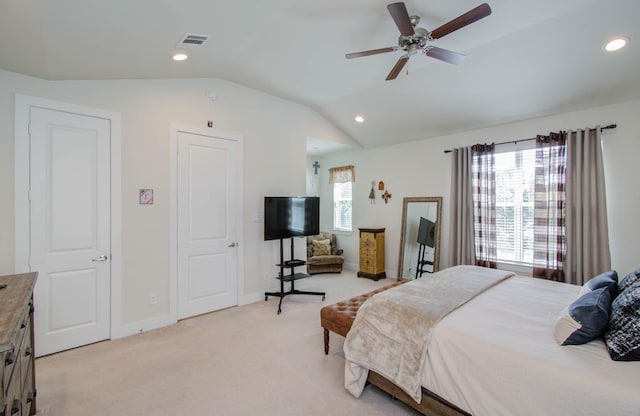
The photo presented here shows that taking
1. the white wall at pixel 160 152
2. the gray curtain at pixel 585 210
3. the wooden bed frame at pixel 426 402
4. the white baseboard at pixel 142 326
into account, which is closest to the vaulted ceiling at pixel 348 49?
the white wall at pixel 160 152

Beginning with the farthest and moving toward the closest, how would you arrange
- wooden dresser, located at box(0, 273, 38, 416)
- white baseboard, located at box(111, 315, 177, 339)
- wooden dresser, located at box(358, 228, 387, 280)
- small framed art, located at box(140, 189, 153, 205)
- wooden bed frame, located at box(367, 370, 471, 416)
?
wooden dresser, located at box(358, 228, 387, 280), small framed art, located at box(140, 189, 153, 205), white baseboard, located at box(111, 315, 177, 339), wooden bed frame, located at box(367, 370, 471, 416), wooden dresser, located at box(0, 273, 38, 416)

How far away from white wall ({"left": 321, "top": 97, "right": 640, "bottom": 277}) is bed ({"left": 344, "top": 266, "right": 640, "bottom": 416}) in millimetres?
1631

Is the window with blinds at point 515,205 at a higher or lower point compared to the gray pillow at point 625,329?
higher

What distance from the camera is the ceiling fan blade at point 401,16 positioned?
6.55ft

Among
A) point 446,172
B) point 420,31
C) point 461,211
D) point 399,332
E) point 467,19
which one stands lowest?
point 399,332

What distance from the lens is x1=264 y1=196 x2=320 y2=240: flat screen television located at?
13.5 feet

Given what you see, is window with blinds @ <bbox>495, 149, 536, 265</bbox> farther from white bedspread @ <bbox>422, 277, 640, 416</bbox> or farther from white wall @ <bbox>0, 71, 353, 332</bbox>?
white wall @ <bbox>0, 71, 353, 332</bbox>

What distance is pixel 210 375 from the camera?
248cm

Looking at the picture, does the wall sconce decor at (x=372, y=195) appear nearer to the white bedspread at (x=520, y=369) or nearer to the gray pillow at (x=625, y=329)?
the white bedspread at (x=520, y=369)

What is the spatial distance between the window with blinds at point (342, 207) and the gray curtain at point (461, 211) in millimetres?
2376

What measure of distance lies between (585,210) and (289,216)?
3.69 meters

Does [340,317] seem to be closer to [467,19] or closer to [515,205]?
[467,19]

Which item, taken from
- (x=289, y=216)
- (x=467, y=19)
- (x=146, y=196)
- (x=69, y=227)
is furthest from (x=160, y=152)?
(x=467, y=19)

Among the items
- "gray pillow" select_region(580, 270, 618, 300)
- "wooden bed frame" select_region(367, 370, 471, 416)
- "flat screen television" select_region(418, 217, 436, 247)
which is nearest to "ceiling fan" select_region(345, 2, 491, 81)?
"gray pillow" select_region(580, 270, 618, 300)
